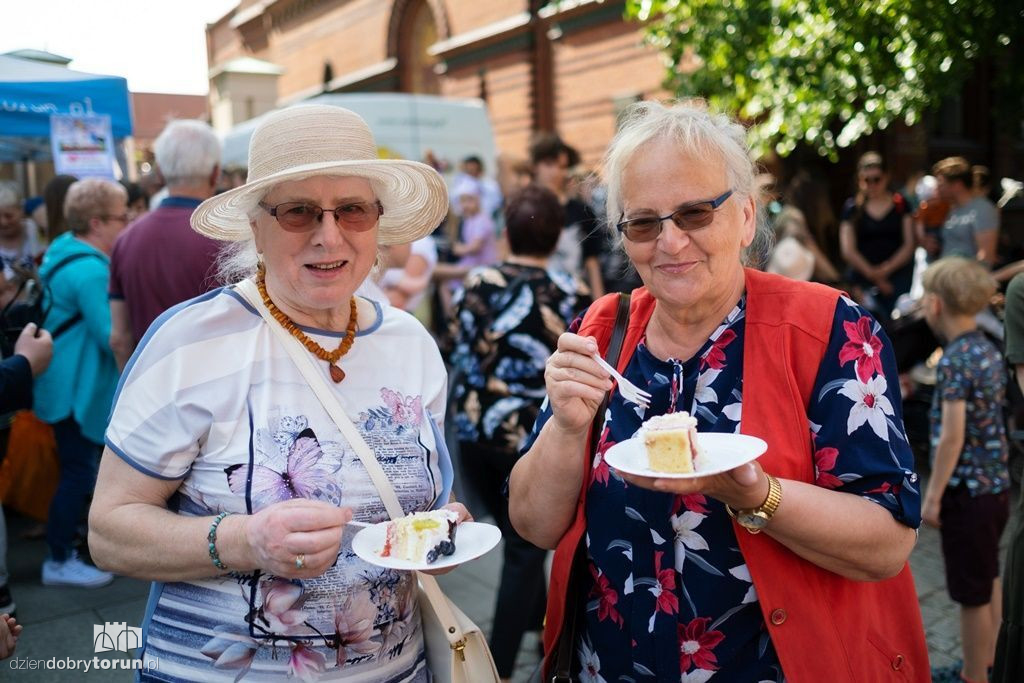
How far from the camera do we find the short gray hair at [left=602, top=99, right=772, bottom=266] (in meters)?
1.93

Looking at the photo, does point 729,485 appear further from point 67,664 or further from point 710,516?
point 67,664

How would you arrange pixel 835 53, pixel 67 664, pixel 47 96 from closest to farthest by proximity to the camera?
pixel 67 664, pixel 835 53, pixel 47 96

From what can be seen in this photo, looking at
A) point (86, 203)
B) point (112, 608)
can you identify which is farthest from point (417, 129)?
point (112, 608)

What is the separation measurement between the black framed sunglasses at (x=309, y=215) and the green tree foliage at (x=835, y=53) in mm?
4466

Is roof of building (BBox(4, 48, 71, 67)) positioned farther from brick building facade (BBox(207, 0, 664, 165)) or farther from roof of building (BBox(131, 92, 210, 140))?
roof of building (BBox(131, 92, 210, 140))

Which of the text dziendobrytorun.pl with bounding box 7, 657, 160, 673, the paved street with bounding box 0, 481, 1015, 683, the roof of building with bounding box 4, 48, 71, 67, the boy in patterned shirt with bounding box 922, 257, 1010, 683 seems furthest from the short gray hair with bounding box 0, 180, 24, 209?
the boy in patterned shirt with bounding box 922, 257, 1010, 683

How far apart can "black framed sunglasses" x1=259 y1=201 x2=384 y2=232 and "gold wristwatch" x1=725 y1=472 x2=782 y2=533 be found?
3.61 ft

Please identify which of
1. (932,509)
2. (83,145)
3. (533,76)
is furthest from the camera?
(533,76)

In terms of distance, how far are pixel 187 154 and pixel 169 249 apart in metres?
0.49

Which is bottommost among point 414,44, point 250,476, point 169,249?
point 250,476

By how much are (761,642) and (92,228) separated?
4350 millimetres

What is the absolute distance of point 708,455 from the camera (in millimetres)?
1639

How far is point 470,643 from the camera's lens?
2014 millimetres

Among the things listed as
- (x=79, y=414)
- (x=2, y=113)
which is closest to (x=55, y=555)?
(x=79, y=414)
